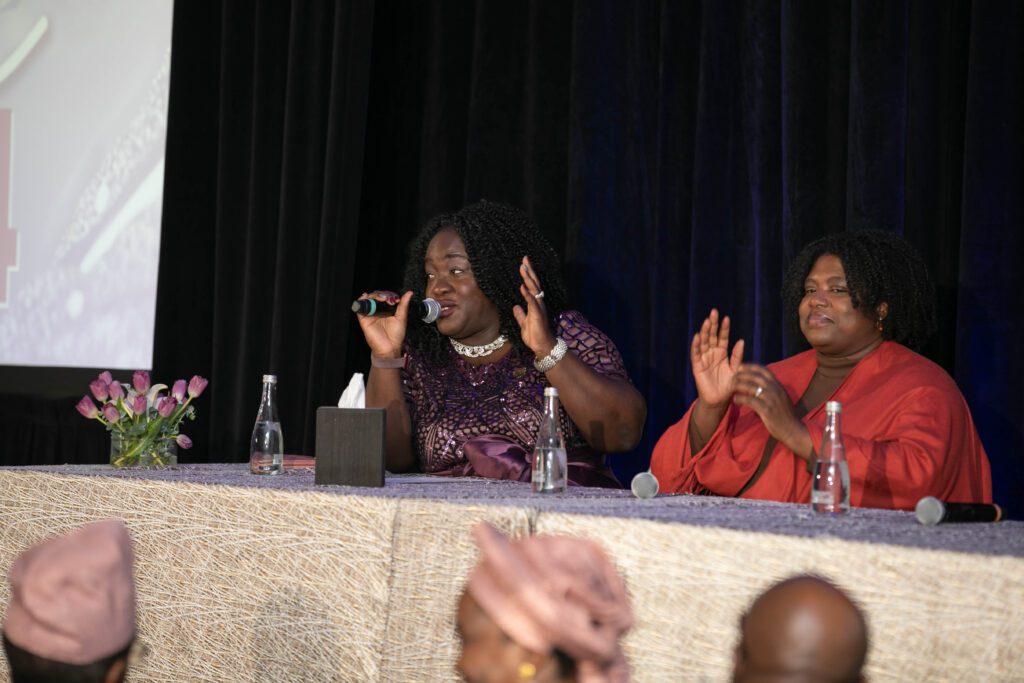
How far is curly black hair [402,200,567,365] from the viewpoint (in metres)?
3.39

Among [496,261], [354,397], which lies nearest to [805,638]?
[354,397]

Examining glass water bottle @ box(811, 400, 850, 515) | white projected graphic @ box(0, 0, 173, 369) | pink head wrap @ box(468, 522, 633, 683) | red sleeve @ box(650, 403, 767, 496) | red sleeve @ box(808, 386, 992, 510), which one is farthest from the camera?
white projected graphic @ box(0, 0, 173, 369)

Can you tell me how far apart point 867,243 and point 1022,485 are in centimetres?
73

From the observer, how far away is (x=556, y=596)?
1.07 metres

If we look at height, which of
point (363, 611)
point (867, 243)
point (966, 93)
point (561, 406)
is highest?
point (966, 93)

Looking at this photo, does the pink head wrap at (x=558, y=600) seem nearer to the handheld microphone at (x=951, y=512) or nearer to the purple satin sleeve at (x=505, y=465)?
the handheld microphone at (x=951, y=512)

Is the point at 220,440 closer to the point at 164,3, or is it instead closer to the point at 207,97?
the point at 207,97

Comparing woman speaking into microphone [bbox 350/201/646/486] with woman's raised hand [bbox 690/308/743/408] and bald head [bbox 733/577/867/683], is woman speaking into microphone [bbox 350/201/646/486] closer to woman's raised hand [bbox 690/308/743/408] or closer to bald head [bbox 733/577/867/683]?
woman's raised hand [bbox 690/308/743/408]

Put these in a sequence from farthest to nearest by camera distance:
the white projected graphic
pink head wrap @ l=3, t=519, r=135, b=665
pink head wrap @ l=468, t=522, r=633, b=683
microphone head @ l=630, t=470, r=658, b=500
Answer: the white projected graphic < microphone head @ l=630, t=470, r=658, b=500 < pink head wrap @ l=3, t=519, r=135, b=665 < pink head wrap @ l=468, t=522, r=633, b=683

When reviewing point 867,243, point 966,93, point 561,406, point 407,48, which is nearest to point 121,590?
point 561,406

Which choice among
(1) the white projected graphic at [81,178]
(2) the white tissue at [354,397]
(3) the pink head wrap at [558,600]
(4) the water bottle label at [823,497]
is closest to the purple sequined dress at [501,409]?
(2) the white tissue at [354,397]

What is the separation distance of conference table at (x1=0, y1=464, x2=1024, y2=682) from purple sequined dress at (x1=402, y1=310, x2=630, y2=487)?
41 centimetres

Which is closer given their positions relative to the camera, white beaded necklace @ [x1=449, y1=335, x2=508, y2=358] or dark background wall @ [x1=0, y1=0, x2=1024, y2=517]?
dark background wall @ [x1=0, y1=0, x2=1024, y2=517]

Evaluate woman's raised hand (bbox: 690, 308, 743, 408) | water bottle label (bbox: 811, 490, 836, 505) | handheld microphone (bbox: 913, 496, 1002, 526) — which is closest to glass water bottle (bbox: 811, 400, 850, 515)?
water bottle label (bbox: 811, 490, 836, 505)
